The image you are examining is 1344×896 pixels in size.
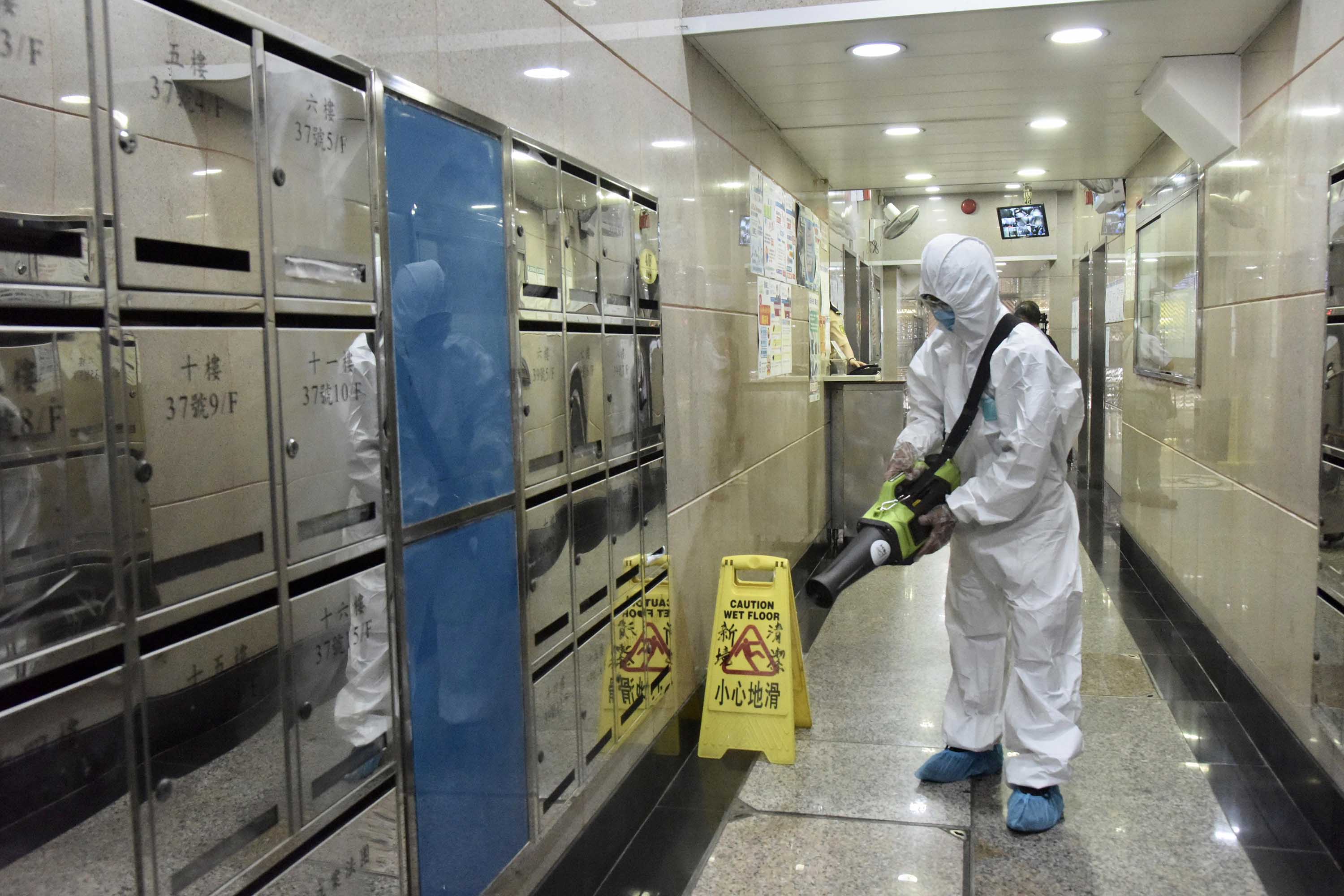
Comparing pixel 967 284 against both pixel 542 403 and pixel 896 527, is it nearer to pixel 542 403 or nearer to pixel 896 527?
pixel 896 527

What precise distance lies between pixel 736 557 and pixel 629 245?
1.22 m

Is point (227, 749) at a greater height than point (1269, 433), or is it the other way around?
point (1269, 433)

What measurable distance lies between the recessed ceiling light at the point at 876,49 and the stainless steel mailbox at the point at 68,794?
A: 325 centimetres

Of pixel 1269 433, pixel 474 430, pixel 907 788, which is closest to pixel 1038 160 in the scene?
pixel 1269 433

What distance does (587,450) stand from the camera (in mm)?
2641

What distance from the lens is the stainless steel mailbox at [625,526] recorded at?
284 cm

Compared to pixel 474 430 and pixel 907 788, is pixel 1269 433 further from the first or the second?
pixel 474 430

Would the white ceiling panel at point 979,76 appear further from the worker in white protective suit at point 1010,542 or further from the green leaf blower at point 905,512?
the green leaf blower at point 905,512

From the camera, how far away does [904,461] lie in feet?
10.6

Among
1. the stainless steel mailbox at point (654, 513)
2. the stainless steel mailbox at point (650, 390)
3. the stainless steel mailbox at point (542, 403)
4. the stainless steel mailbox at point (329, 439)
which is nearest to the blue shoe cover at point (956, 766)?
the stainless steel mailbox at point (654, 513)

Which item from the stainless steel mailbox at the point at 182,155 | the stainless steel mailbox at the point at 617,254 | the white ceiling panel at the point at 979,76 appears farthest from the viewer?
the white ceiling panel at the point at 979,76

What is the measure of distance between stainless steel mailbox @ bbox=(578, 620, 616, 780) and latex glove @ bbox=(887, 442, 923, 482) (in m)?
1.05

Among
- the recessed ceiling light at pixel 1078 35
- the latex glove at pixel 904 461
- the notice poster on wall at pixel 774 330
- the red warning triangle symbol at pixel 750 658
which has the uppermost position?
the recessed ceiling light at pixel 1078 35

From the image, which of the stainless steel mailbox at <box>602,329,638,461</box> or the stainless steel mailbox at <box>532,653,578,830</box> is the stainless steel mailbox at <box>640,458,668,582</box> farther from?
the stainless steel mailbox at <box>532,653,578,830</box>
